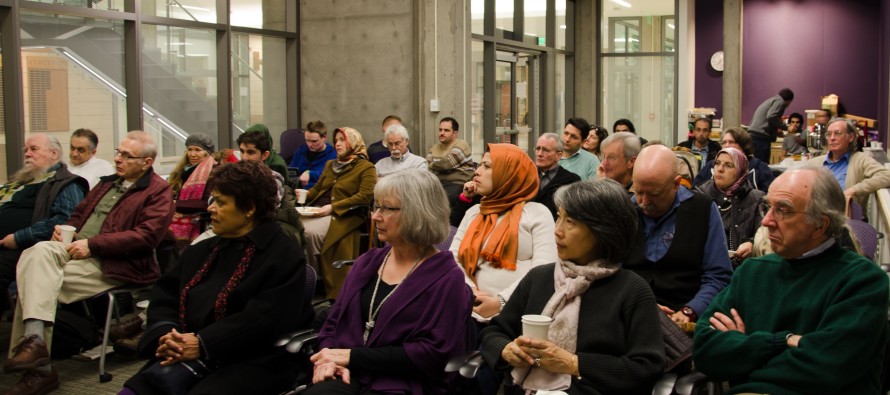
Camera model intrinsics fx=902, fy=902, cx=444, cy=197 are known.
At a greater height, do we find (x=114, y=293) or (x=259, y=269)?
(x=259, y=269)

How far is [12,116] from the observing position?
24.3 ft

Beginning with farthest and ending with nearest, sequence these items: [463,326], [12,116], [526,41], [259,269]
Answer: [526,41], [12,116], [259,269], [463,326]

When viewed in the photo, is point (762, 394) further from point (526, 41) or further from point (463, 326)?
point (526, 41)

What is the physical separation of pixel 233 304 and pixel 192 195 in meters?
3.37

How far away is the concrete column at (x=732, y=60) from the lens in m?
16.3

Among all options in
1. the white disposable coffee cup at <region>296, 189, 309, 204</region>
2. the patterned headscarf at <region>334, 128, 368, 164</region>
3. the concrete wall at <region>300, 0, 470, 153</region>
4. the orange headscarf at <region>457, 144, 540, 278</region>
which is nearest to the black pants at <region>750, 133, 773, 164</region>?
the concrete wall at <region>300, 0, 470, 153</region>

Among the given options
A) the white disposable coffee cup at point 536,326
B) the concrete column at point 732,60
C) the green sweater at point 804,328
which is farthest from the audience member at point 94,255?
the concrete column at point 732,60

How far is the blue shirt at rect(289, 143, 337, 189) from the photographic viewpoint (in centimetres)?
888

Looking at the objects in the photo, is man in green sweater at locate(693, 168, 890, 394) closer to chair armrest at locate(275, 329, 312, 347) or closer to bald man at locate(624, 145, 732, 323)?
bald man at locate(624, 145, 732, 323)

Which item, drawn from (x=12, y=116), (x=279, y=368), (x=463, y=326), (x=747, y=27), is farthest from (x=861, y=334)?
(x=747, y=27)

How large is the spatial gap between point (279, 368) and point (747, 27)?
624 inches

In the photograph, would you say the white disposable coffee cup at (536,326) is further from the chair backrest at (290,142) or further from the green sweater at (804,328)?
the chair backrest at (290,142)

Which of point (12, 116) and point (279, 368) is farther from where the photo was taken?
point (12, 116)

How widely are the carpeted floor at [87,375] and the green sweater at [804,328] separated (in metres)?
3.38
